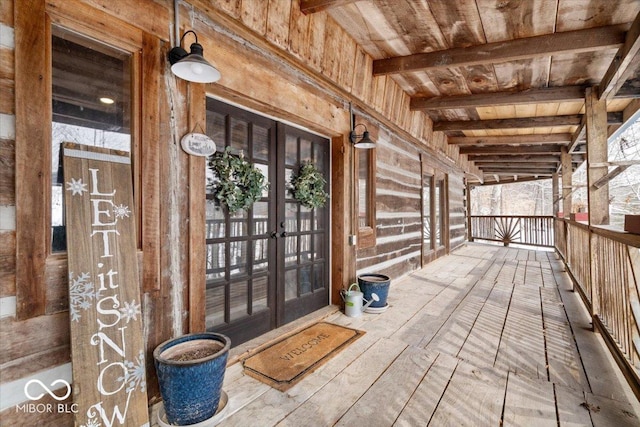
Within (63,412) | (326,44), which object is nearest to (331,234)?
(326,44)

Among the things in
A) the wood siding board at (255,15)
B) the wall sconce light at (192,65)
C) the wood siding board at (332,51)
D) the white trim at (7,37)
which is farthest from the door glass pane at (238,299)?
the wood siding board at (332,51)

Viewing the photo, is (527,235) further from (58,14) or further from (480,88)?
(58,14)

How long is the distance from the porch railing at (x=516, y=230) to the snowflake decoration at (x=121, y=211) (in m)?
11.7

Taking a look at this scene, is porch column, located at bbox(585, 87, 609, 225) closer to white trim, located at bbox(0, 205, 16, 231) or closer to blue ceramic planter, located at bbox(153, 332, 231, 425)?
blue ceramic planter, located at bbox(153, 332, 231, 425)

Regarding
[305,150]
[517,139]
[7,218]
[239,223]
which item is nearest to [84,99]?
[7,218]

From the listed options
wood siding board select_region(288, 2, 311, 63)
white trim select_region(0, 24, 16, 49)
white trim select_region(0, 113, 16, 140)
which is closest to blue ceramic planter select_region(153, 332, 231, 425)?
white trim select_region(0, 113, 16, 140)

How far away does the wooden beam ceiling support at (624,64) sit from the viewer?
8.26 feet

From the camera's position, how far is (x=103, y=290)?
156 cm

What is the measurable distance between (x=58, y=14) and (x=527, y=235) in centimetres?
1282

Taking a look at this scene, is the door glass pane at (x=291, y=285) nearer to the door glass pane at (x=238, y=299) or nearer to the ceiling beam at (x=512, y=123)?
the door glass pane at (x=238, y=299)

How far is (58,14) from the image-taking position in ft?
4.87

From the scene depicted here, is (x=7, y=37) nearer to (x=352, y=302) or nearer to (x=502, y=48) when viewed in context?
(x=352, y=302)

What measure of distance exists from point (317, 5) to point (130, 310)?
8.43 ft

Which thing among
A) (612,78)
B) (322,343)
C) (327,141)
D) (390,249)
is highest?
(612,78)
